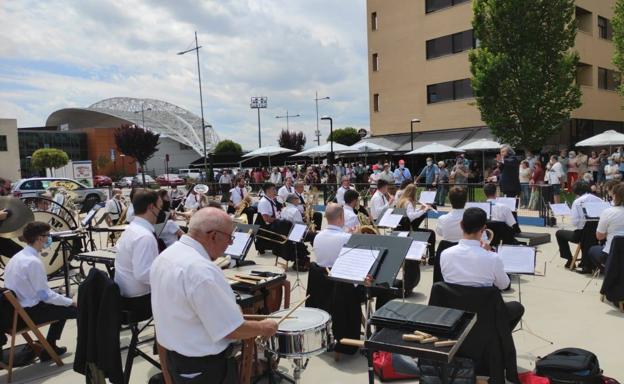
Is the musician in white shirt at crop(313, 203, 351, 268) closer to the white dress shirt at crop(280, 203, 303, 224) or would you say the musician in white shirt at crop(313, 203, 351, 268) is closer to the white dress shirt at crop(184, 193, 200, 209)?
the white dress shirt at crop(280, 203, 303, 224)

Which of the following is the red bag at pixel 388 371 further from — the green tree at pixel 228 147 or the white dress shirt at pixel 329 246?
the green tree at pixel 228 147

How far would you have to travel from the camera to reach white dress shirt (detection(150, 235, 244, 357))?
9.32 feet

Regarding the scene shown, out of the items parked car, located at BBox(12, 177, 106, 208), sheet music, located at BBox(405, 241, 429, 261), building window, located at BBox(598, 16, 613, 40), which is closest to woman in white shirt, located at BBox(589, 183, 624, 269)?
sheet music, located at BBox(405, 241, 429, 261)

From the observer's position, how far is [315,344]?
3775 mm

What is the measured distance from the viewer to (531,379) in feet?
14.5

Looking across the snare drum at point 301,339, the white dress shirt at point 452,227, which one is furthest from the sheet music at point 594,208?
the snare drum at point 301,339

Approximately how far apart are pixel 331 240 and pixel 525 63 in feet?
71.6

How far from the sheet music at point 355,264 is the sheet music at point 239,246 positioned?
6.39 ft

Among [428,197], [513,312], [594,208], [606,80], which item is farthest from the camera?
[606,80]

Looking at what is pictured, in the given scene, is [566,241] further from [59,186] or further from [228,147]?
[228,147]

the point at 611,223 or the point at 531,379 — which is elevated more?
the point at 611,223

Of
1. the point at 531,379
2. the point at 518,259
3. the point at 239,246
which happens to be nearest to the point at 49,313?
the point at 239,246

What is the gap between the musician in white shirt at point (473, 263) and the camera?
418cm

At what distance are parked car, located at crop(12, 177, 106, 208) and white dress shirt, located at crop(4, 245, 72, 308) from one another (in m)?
18.6
